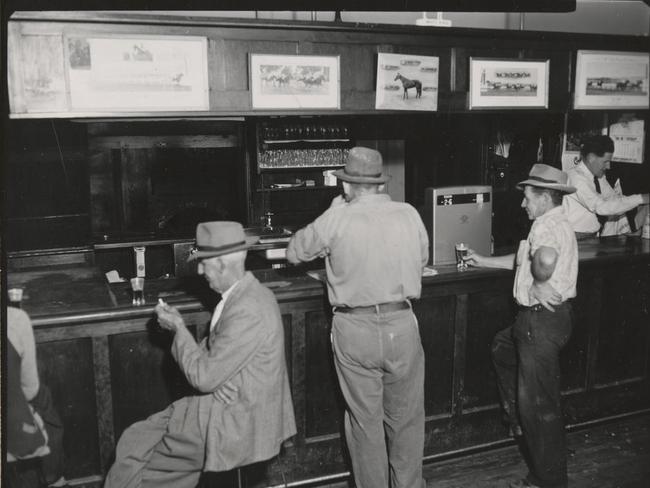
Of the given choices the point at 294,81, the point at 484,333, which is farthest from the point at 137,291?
the point at 484,333

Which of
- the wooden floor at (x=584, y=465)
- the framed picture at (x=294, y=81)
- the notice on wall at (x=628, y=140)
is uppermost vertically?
the framed picture at (x=294, y=81)

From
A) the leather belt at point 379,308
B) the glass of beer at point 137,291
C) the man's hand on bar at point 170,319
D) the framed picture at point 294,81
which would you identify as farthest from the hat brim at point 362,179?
the glass of beer at point 137,291

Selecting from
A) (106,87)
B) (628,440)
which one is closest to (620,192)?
(628,440)

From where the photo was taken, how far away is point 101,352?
3.23 metres

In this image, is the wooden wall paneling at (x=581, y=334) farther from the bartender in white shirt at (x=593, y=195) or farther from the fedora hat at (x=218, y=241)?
the fedora hat at (x=218, y=241)

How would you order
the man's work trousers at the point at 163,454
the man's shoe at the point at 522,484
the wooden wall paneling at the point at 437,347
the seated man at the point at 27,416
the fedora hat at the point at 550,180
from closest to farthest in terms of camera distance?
the man's work trousers at the point at 163,454
the seated man at the point at 27,416
the fedora hat at the point at 550,180
the man's shoe at the point at 522,484
the wooden wall paneling at the point at 437,347

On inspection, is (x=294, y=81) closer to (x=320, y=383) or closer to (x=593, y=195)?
(x=320, y=383)

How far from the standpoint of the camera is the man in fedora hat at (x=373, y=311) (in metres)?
3.18

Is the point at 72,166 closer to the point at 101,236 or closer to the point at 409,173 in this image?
the point at 101,236

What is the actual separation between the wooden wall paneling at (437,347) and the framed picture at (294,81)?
1.50m

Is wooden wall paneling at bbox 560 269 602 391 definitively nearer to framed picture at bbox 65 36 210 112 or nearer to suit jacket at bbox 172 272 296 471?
suit jacket at bbox 172 272 296 471

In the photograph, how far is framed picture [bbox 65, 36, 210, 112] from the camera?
3.58 metres

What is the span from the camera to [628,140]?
5.75 metres

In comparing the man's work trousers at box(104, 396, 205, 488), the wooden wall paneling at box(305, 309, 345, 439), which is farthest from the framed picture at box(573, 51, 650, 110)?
the man's work trousers at box(104, 396, 205, 488)
